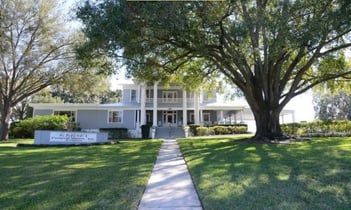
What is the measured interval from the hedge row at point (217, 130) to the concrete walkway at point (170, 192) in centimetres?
2104

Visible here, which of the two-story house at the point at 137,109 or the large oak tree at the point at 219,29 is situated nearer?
the large oak tree at the point at 219,29

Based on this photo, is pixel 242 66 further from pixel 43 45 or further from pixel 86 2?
pixel 43 45

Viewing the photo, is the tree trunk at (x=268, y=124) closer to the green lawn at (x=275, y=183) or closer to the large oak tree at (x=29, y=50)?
the green lawn at (x=275, y=183)

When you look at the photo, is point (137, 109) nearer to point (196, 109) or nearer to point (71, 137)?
point (196, 109)

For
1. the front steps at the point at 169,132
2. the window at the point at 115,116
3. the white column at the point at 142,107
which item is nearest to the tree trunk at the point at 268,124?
the front steps at the point at 169,132

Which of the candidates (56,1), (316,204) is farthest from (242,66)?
(56,1)

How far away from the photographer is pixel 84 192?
5.98 m

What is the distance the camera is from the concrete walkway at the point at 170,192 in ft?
16.9

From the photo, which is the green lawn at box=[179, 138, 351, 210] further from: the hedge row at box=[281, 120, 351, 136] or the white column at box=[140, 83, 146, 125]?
the white column at box=[140, 83, 146, 125]

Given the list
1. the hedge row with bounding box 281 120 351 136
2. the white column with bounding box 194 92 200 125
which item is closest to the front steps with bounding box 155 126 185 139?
the white column with bounding box 194 92 200 125

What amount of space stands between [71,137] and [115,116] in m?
14.9

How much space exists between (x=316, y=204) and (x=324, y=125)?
895 inches

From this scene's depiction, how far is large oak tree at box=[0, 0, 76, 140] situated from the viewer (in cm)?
2397

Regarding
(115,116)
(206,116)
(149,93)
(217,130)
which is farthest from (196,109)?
(115,116)
